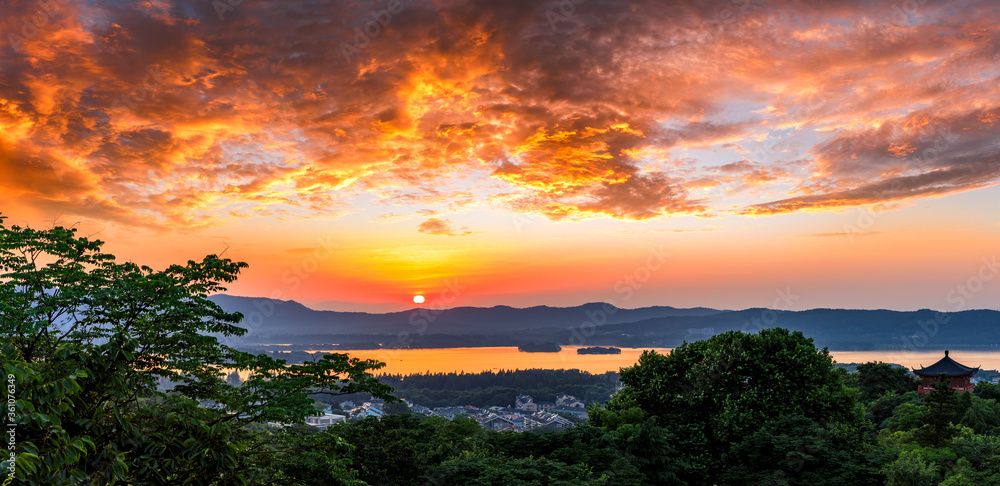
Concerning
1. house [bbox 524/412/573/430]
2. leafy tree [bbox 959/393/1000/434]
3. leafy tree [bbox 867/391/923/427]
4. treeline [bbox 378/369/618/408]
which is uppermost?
leafy tree [bbox 959/393/1000/434]

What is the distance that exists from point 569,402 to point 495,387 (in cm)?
1564

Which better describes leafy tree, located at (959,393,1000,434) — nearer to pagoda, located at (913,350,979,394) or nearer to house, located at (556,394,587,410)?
pagoda, located at (913,350,979,394)

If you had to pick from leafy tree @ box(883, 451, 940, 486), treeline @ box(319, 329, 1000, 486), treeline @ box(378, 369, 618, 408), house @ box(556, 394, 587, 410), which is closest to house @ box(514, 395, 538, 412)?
treeline @ box(378, 369, 618, 408)

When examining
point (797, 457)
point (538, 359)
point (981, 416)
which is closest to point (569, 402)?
point (981, 416)

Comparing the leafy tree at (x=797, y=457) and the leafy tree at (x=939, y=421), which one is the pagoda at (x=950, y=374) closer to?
the leafy tree at (x=939, y=421)

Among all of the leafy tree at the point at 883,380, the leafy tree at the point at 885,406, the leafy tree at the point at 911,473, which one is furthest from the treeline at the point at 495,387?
the leafy tree at the point at 911,473

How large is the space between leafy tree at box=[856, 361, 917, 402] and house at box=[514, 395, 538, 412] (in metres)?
52.1

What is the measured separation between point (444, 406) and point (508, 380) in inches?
1080

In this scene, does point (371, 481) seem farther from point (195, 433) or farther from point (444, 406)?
point (444, 406)

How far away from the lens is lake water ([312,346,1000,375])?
140875 mm

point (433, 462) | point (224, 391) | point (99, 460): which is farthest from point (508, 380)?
point (99, 460)

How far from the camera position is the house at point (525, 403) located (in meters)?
91.5

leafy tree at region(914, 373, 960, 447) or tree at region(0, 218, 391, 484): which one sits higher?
tree at region(0, 218, 391, 484)

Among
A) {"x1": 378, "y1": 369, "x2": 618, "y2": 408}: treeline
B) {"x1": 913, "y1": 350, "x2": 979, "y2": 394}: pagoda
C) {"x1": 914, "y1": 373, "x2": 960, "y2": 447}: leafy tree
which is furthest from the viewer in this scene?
{"x1": 378, "y1": 369, "x2": 618, "y2": 408}: treeline
